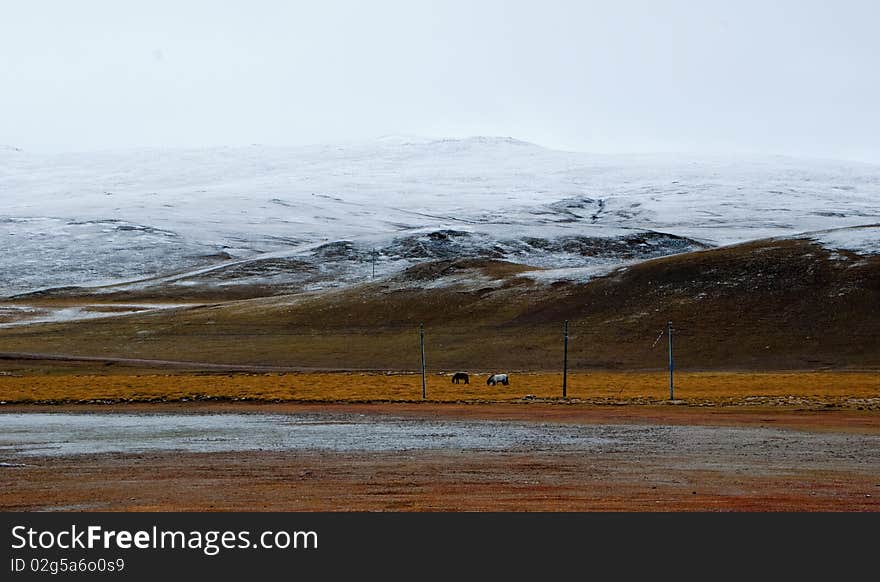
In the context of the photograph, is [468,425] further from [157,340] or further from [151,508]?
[157,340]

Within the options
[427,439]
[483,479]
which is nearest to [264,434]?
[427,439]

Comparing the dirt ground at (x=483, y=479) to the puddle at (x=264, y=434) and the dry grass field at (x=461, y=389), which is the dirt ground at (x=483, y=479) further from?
the dry grass field at (x=461, y=389)

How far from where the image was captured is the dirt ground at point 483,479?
21.0m

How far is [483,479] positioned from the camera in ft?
81.3

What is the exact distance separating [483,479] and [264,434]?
13.8 m

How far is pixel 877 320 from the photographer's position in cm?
9212

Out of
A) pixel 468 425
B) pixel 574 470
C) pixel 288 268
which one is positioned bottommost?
pixel 288 268

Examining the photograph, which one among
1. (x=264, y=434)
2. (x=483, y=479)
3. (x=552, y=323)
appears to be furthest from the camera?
(x=552, y=323)

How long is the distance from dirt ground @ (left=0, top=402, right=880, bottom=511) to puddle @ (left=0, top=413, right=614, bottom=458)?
1.72 meters

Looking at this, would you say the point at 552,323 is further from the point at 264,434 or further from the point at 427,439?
the point at 427,439

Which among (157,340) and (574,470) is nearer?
(574,470)

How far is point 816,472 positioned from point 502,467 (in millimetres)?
7033

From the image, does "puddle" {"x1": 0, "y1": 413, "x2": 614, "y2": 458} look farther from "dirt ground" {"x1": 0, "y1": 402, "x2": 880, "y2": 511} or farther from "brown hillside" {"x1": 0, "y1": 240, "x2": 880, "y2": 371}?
"brown hillside" {"x1": 0, "y1": 240, "x2": 880, "y2": 371}

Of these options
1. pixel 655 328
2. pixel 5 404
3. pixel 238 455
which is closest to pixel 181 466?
pixel 238 455
